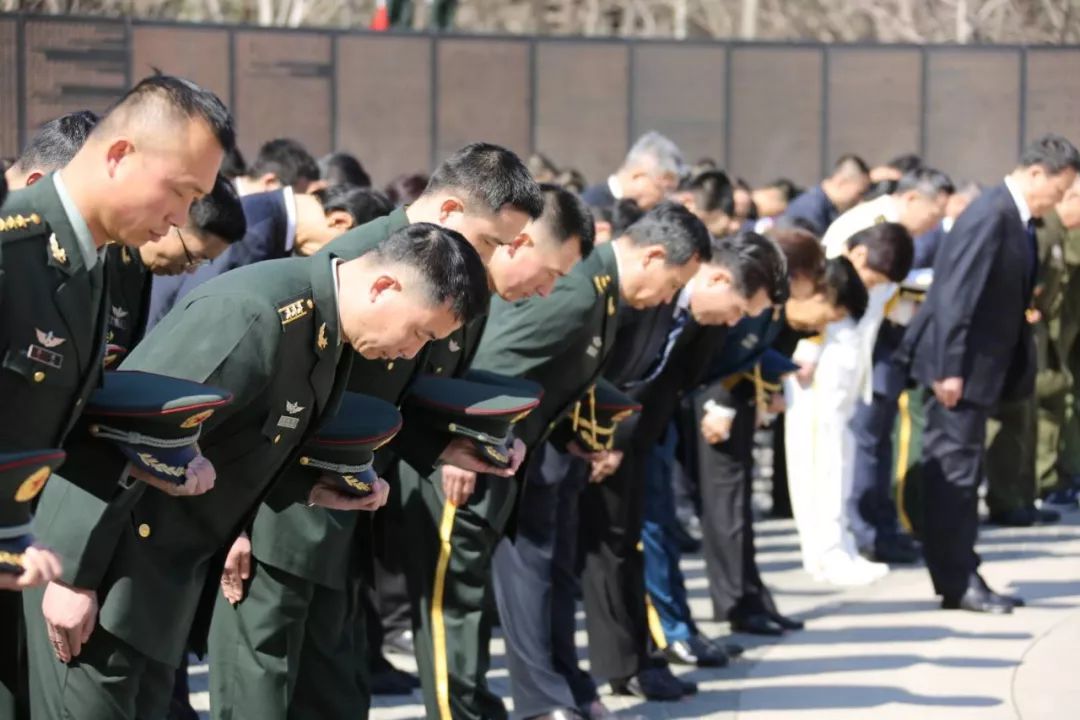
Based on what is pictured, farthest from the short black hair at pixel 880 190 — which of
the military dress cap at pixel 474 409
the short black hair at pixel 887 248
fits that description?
the military dress cap at pixel 474 409

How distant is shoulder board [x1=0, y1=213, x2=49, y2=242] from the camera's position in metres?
3.79

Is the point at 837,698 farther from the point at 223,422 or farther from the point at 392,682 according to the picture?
the point at 223,422

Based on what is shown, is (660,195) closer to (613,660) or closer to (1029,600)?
(1029,600)

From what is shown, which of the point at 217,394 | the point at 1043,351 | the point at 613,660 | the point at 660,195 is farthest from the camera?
the point at 1043,351

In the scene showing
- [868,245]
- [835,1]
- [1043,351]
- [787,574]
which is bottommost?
[787,574]

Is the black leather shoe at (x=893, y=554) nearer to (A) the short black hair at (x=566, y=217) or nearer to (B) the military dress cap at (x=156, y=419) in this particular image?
(A) the short black hair at (x=566, y=217)

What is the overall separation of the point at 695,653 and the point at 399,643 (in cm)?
124

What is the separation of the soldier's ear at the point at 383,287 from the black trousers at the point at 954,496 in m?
5.42

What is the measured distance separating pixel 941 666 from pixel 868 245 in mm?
2817

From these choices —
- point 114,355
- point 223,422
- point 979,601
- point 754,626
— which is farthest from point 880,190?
point 223,422

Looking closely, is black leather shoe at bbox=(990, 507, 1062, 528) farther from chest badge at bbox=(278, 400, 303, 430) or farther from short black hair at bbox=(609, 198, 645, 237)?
chest badge at bbox=(278, 400, 303, 430)

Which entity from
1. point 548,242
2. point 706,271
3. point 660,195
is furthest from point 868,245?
point 548,242

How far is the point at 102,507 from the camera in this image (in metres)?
4.22

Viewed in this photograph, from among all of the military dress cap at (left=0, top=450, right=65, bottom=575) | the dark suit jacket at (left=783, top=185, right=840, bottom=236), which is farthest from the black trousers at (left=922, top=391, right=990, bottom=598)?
the military dress cap at (left=0, top=450, right=65, bottom=575)
